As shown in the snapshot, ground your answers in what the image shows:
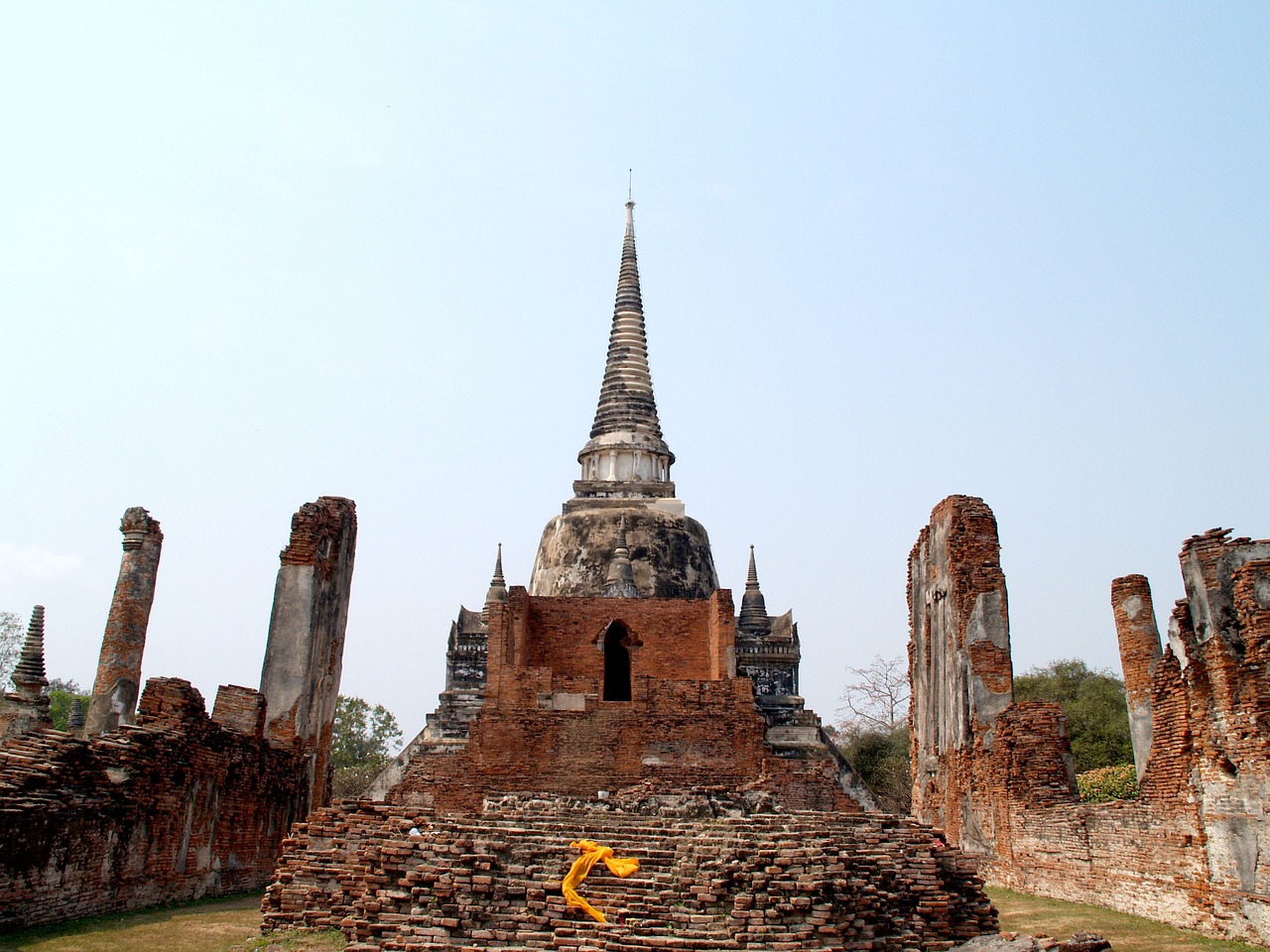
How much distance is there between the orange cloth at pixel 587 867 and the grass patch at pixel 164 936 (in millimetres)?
2013

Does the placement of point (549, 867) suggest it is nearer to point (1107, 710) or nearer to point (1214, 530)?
point (1214, 530)

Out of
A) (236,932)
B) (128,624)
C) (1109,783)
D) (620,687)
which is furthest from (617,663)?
(236,932)

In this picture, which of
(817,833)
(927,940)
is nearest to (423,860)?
(817,833)

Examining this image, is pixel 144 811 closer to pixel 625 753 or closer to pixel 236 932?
pixel 236 932

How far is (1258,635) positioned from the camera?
10258 millimetres

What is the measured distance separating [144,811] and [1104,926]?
940 cm

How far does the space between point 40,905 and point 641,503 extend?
22636mm

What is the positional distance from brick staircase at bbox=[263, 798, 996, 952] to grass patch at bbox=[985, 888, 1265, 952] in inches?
68.8

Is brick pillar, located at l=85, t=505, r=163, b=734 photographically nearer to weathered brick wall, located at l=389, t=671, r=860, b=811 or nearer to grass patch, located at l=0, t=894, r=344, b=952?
weathered brick wall, located at l=389, t=671, r=860, b=811

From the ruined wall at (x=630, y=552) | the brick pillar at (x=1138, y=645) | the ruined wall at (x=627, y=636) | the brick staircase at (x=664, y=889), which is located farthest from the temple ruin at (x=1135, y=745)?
the ruined wall at (x=630, y=552)

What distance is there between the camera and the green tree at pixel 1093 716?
3006 centimetres

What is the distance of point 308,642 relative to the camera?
57.2 ft

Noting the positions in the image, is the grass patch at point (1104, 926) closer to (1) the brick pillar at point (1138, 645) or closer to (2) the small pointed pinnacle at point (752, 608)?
(1) the brick pillar at point (1138, 645)

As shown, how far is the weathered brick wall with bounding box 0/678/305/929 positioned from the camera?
32.1 feet
